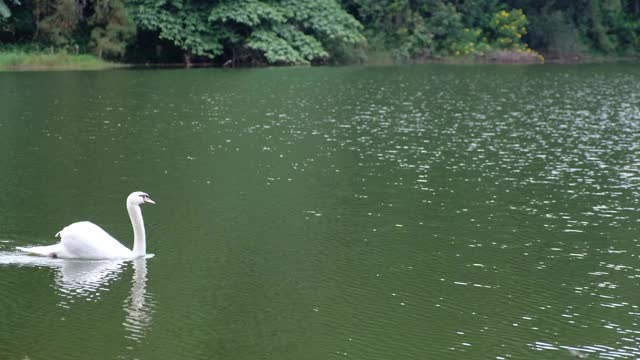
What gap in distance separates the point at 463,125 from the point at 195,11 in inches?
957

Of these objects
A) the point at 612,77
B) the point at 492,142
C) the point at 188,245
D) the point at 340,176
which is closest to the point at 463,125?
the point at 492,142

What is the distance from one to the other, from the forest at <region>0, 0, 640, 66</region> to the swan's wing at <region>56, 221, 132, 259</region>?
29402 millimetres

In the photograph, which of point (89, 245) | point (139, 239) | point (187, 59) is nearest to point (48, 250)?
point (89, 245)

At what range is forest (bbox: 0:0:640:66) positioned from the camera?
44969 millimetres

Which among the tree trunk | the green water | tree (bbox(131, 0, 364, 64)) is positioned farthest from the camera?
the tree trunk

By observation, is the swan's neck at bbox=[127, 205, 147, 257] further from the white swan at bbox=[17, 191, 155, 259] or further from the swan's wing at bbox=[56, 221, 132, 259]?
the swan's wing at bbox=[56, 221, 132, 259]

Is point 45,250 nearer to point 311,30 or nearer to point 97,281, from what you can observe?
point 97,281

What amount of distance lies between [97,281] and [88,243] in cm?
87

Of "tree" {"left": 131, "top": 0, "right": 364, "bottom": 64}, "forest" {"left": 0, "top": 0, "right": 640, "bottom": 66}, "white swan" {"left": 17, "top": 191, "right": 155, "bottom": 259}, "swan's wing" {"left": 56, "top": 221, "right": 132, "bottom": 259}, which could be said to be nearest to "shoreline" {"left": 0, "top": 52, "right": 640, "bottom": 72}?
"forest" {"left": 0, "top": 0, "right": 640, "bottom": 66}

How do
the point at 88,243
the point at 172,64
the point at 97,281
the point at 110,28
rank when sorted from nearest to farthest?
1. the point at 97,281
2. the point at 88,243
3. the point at 110,28
4. the point at 172,64

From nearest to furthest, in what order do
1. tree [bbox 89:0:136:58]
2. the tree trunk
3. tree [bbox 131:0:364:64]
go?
1. tree [bbox 89:0:136:58]
2. tree [bbox 131:0:364:64]
3. the tree trunk

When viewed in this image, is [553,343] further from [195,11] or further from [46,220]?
[195,11]

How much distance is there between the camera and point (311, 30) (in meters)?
50.9

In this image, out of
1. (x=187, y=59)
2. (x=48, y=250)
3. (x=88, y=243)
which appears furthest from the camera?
(x=187, y=59)
